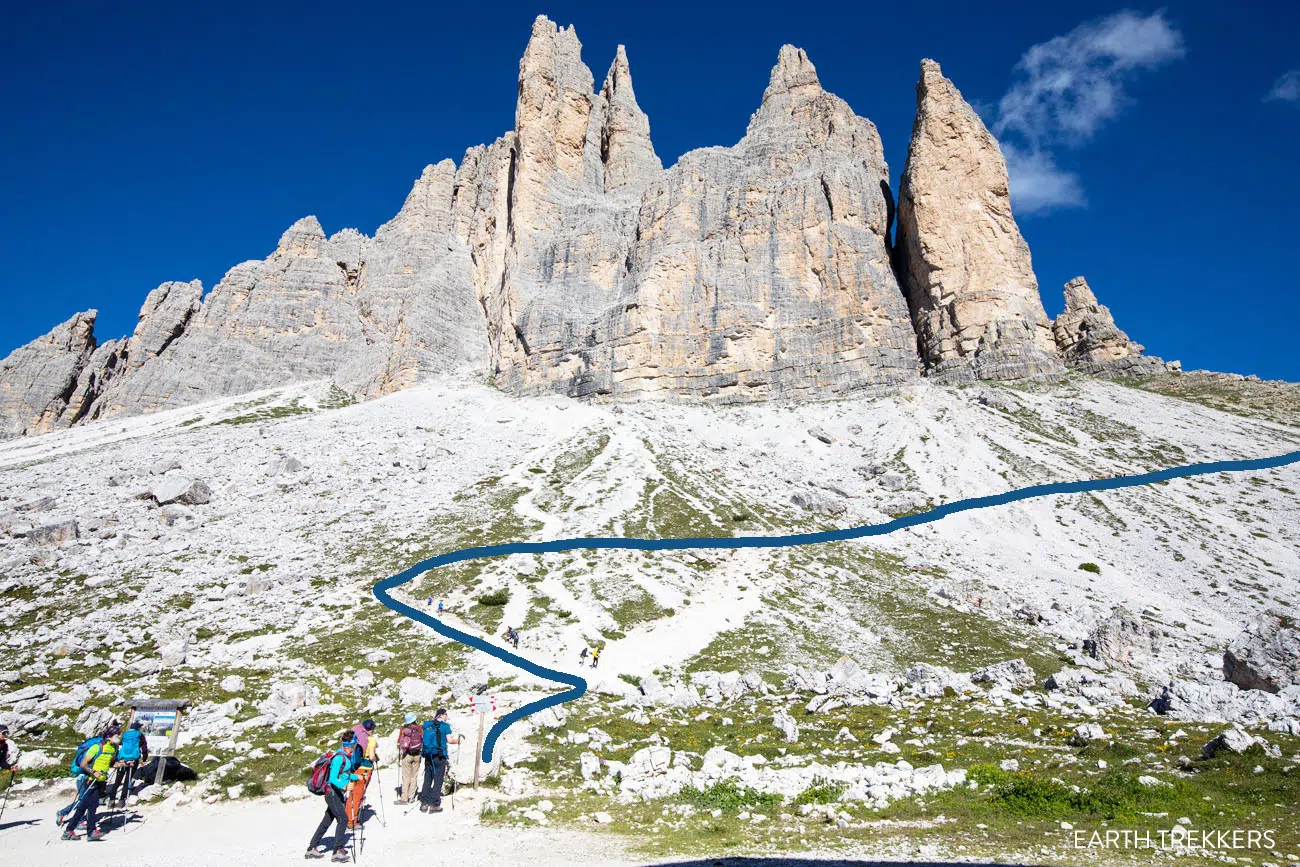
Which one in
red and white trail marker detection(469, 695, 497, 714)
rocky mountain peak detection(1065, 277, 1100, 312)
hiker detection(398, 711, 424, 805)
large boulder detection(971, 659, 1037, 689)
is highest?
rocky mountain peak detection(1065, 277, 1100, 312)

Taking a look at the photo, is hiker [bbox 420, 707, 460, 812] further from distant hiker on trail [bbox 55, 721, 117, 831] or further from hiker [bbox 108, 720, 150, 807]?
hiker [bbox 108, 720, 150, 807]

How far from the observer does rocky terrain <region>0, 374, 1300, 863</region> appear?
15.6 meters

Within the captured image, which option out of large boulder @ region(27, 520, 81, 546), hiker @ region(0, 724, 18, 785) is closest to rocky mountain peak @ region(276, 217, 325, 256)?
large boulder @ region(27, 520, 81, 546)

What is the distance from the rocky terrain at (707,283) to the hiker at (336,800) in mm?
76013

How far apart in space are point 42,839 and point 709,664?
2245 centimetres

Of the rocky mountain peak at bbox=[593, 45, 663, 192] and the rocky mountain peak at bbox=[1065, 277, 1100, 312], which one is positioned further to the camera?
the rocky mountain peak at bbox=[593, 45, 663, 192]

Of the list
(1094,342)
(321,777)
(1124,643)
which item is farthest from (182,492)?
(1094,342)

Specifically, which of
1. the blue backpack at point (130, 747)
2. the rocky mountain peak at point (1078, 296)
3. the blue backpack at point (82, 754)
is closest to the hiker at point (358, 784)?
the blue backpack at point (82, 754)

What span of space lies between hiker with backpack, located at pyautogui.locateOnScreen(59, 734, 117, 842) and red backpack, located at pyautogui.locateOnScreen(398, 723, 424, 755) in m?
5.25

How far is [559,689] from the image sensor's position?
2658cm

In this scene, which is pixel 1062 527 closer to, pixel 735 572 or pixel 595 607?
pixel 735 572

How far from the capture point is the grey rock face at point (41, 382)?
12912 centimetres

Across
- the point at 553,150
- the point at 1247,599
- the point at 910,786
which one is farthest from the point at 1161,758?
the point at 553,150

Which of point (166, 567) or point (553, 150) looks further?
point (553, 150)
